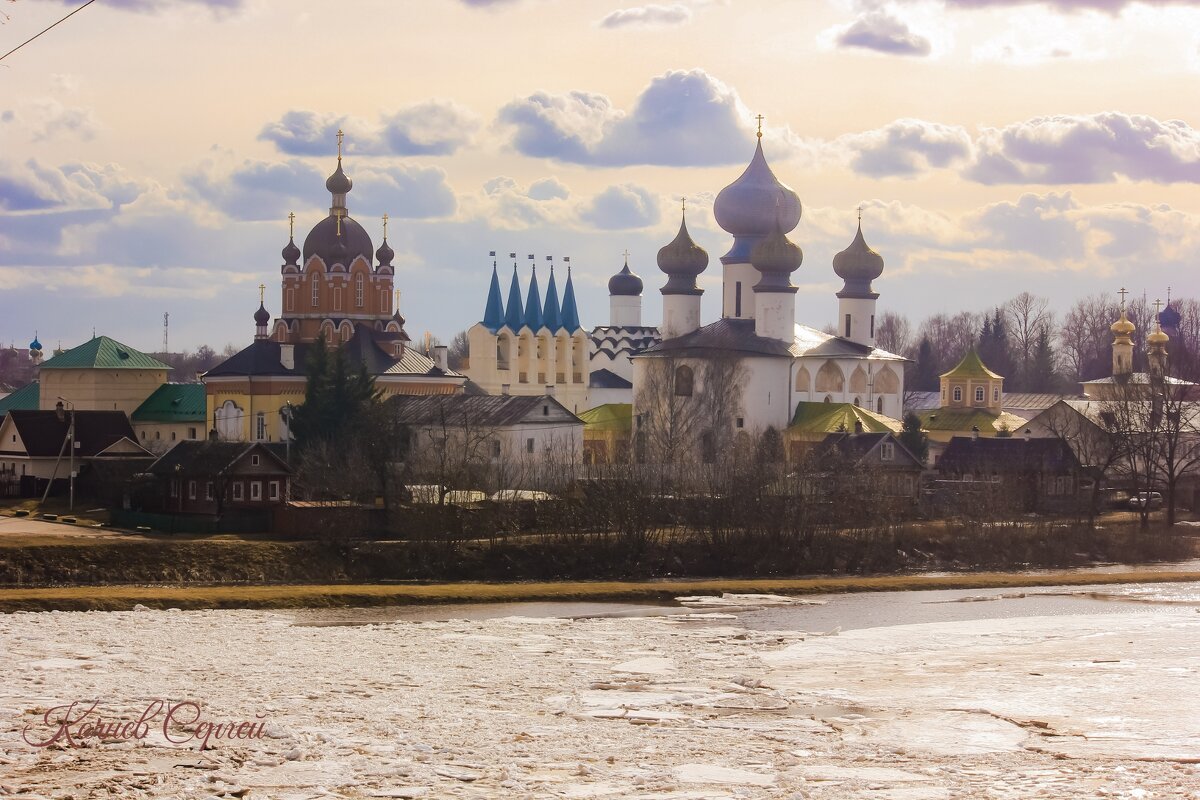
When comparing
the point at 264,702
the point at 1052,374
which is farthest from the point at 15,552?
the point at 1052,374

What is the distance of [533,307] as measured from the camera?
68.2 meters

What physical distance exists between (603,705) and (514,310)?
51.9m

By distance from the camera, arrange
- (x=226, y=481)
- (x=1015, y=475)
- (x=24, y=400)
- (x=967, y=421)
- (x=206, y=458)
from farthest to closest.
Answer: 1. (x=24, y=400)
2. (x=967, y=421)
3. (x=1015, y=475)
4. (x=206, y=458)
5. (x=226, y=481)

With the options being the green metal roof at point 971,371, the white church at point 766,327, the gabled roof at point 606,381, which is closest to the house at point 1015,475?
the white church at point 766,327

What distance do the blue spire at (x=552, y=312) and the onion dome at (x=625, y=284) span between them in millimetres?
Answer: 3196

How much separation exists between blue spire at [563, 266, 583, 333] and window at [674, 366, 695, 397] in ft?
50.0

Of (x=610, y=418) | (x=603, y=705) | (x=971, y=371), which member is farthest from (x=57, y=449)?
(x=603, y=705)

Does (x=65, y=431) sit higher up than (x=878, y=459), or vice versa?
(x=65, y=431)

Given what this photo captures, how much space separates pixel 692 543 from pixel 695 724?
20.4 meters

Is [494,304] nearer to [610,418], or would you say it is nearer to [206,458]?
[610,418]

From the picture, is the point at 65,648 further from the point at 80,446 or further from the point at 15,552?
the point at 80,446

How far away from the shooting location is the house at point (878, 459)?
42.6 meters

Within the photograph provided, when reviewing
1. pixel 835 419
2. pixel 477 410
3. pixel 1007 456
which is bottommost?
pixel 1007 456
